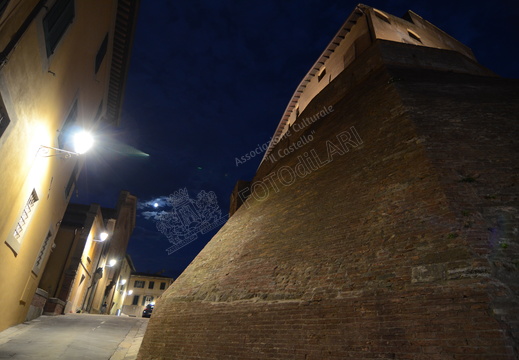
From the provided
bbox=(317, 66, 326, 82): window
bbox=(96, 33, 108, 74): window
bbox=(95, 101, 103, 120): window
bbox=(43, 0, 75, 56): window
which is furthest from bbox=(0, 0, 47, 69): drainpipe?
bbox=(317, 66, 326, 82): window

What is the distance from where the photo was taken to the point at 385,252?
4.14 metres

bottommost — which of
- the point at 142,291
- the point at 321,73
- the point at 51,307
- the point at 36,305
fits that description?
the point at 36,305

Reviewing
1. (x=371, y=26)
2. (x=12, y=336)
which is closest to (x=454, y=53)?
(x=371, y=26)

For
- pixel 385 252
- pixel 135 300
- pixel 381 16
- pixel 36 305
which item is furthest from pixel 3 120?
pixel 135 300

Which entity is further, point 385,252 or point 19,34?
point 19,34

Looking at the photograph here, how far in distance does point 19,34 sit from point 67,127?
4.45m

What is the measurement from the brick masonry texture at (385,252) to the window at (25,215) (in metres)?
3.92

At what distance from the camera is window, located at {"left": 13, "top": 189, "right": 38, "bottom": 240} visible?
7.08 m

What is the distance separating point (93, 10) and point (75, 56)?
144cm

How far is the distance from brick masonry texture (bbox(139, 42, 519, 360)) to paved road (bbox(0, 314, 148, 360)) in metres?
1.29

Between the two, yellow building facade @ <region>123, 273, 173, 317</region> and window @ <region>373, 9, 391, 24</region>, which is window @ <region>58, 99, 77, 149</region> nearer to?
window @ <region>373, 9, 391, 24</region>

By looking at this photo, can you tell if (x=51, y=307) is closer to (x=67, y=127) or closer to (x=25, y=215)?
(x=25, y=215)

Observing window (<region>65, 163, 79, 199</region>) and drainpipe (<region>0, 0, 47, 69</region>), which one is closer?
drainpipe (<region>0, 0, 47, 69</region>)

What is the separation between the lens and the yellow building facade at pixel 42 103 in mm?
4684
